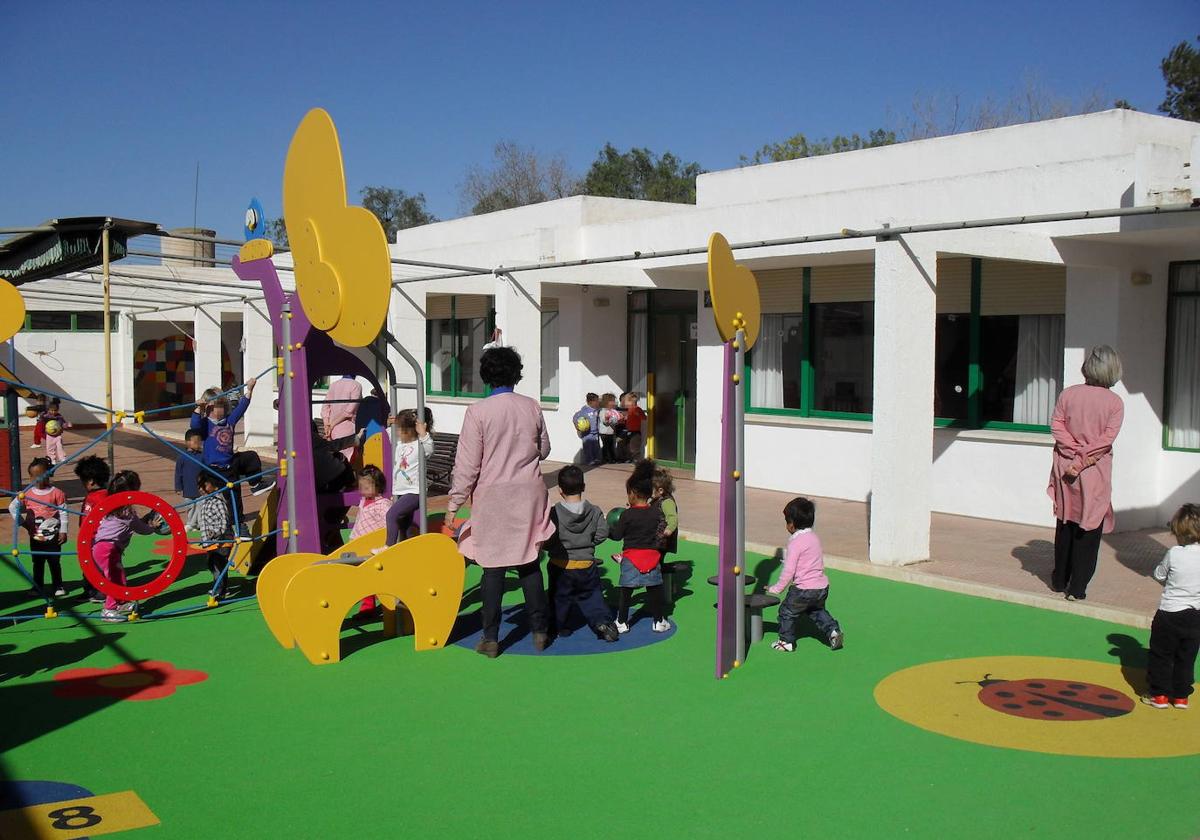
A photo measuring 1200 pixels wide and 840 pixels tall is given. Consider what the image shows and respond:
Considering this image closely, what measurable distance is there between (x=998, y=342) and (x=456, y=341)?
11033mm

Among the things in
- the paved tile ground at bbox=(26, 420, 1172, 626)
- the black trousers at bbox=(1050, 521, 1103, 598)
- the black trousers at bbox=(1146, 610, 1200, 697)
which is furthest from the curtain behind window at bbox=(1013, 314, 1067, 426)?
the black trousers at bbox=(1146, 610, 1200, 697)

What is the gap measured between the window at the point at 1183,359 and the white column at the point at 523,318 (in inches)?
278

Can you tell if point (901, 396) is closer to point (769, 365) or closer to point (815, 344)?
point (815, 344)

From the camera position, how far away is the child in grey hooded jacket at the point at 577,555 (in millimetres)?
6605

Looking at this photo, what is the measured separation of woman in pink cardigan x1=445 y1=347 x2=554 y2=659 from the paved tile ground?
3.40m

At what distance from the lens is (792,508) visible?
20.6 feet

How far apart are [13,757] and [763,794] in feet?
10.7

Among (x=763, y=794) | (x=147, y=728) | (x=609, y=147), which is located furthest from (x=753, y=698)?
(x=609, y=147)

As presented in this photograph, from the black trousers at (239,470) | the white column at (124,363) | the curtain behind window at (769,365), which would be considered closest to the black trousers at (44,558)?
the black trousers at (239,470)

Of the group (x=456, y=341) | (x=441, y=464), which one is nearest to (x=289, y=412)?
(x=441, y=464)

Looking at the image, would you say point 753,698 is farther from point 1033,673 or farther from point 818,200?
point 818,200

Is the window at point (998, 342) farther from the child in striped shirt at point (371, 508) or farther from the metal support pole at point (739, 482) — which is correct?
the child in striped shirt at point (371, 508)

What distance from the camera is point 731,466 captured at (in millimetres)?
5824

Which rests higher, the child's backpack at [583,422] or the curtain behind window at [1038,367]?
the curtain behind window at [1038,367]
